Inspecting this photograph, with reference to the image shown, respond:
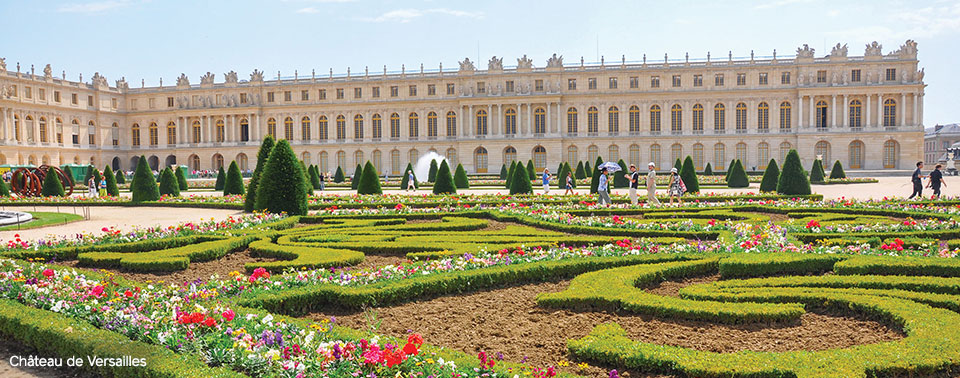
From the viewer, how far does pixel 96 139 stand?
59906 millimetres

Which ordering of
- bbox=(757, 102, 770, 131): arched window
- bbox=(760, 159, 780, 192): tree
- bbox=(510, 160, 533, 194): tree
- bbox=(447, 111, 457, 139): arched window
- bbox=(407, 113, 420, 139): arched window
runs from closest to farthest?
bbox=(510, 160, 533, 194): tree, bbox=(760, 159, 780, 192): tree, bbox=(757, 102, 770, 131): arched window, bbox=(447, 111, 457, 139): arched window, bbox=(407, 113, 420, 139): arched window

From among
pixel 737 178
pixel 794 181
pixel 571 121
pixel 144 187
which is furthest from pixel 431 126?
pixel 794 181

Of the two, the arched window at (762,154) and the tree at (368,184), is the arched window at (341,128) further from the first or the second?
the tree at (368,184)

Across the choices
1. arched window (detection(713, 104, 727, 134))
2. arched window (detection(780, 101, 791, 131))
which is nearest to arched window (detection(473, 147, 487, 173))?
arched window (detection(713, 104, 727, 134))

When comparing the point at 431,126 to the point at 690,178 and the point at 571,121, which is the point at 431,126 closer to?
A: the point at 571,121

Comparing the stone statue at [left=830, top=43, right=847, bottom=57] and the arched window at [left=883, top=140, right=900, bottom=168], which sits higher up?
the stone statue at [left=830, top=43, right=847, bottom=57]

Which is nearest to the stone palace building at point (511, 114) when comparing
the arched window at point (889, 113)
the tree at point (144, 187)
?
the arched window at point (889, 113)

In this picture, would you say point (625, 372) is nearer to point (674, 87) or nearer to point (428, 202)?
point (428, 202)

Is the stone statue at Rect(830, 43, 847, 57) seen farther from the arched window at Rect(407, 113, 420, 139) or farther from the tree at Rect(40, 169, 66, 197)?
the tree at Rect(40, 169, 66, 197)

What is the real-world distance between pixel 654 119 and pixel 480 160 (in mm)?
13978

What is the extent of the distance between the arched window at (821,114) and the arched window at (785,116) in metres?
2.07

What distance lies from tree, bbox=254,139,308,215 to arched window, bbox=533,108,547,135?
41.6 meters

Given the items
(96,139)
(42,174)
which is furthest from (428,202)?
(96,139)

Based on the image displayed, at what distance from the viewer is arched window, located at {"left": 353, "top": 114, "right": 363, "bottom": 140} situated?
189 ft
